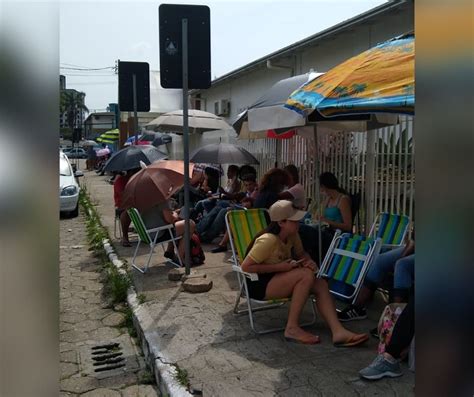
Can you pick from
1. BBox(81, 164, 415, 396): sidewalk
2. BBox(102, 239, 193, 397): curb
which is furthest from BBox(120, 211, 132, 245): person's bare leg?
BBox(81, 164, 415, 396): sidewalk

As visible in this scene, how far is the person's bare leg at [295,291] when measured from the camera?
3951mm

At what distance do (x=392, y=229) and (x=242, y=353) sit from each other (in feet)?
7.22

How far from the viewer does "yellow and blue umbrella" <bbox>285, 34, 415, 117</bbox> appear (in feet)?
10.1

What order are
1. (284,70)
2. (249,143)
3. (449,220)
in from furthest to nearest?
(249,143), (284,70), (449,220)

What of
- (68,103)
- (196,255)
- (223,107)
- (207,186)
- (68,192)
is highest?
(223,107)

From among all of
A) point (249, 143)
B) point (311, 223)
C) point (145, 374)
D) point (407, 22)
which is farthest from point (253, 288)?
point (249, 143)

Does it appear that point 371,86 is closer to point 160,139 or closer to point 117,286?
point 117,286

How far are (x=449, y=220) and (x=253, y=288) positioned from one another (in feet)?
10.4

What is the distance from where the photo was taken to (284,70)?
10211 millimetres

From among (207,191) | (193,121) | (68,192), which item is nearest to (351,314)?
(207,191)

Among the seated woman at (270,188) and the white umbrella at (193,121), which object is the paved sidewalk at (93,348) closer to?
the seated woman at (270,188)

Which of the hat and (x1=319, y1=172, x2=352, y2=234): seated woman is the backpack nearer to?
(x1=319, y1=172, x2=352, y2=234): seated woman

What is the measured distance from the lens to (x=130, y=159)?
8.02 meters

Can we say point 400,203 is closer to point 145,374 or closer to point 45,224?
point 145,374
